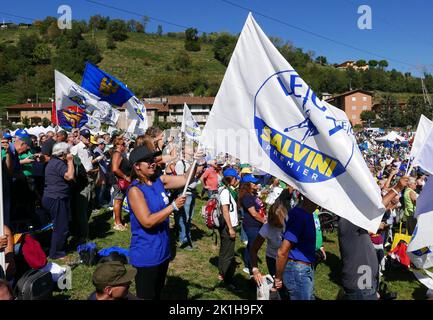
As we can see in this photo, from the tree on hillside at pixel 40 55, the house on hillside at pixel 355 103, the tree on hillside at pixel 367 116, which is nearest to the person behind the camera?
the tree on hillside at pixel 367 116

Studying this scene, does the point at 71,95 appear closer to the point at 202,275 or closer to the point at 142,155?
the point at 202,275

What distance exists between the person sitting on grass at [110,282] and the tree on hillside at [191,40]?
6093 inches

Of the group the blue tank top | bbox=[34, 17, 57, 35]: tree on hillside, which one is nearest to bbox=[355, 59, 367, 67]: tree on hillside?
bbox=[34, 17, 57, 35]: tree on hillside

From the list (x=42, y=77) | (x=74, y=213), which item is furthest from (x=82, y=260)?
(x=42, y=77)

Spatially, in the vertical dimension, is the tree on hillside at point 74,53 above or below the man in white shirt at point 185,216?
above

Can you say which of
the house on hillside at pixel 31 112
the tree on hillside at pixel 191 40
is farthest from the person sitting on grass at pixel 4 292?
the tree on hillside at pixel 191 40

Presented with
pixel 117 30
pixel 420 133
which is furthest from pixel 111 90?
pixel 117 30

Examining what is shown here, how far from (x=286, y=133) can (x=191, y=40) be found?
6591 inches

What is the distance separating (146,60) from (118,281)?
133483 millimetres

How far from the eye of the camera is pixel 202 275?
6.01m

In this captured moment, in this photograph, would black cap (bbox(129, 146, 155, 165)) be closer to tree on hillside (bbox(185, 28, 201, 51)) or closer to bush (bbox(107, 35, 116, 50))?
bush (bbox(107, 35, 116, 50))

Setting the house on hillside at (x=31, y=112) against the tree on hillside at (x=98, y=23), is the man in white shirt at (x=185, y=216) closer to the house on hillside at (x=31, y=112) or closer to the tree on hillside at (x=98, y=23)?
the house on hillside at (x=31, y=112)

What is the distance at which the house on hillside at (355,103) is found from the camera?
A: 3743 inches

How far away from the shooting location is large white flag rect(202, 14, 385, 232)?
3.13 meters
